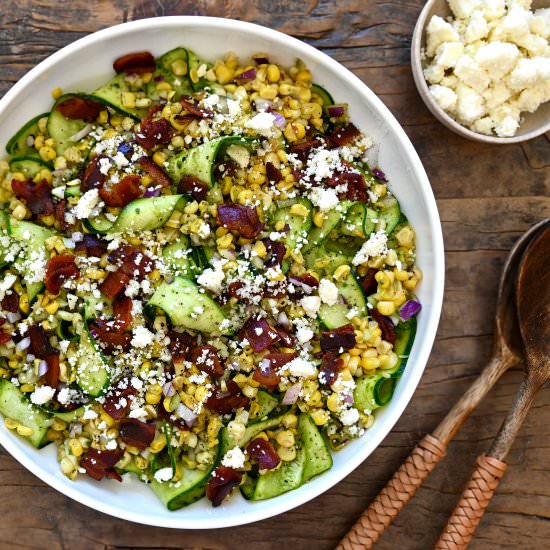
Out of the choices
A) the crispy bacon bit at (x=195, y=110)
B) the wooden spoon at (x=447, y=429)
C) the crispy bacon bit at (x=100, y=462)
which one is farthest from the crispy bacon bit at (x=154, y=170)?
the wooden spoon at (x=447, y=429)

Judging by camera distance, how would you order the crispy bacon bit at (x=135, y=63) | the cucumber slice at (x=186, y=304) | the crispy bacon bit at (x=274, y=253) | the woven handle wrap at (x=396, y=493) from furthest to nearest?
the woven handle wrap at (x=396, y=493)
the crispy bacon bit at (x=135, y=63)
the crispy bacon bit at (x=274, y=253)
the cucumber slice at (x=186, y=304)

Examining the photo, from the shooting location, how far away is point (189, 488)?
3.00 meters

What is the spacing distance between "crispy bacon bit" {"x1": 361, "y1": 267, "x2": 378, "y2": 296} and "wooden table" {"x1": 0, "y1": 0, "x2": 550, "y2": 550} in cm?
57

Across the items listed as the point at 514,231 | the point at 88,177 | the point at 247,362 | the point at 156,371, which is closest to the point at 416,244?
the point at 514,231

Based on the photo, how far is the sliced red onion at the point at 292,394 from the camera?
2947mm

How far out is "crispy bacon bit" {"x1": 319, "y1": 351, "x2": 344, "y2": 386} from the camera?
293 cm

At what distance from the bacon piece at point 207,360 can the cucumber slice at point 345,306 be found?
0.51m

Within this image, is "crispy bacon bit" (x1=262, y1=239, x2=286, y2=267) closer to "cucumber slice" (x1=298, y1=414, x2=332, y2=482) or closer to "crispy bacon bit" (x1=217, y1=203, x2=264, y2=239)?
"crispy bacon bit" (x1=217, y1=203, x2=264, y2=239)

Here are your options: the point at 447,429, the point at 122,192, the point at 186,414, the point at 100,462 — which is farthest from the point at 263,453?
the point at 122,192

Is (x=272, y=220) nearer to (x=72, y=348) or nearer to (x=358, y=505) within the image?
(x=72, y=348)

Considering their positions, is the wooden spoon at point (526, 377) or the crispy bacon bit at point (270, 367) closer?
the crispy bacon bit at point (270, 367)

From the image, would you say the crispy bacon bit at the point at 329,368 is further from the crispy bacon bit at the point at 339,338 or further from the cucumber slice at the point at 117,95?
the cucumber slice at the point at 117,95

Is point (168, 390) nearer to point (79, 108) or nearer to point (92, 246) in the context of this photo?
point (92, 246)

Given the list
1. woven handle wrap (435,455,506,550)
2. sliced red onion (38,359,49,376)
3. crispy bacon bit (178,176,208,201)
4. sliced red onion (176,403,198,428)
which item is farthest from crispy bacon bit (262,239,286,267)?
woven handle wrap (435,455,506,550)
